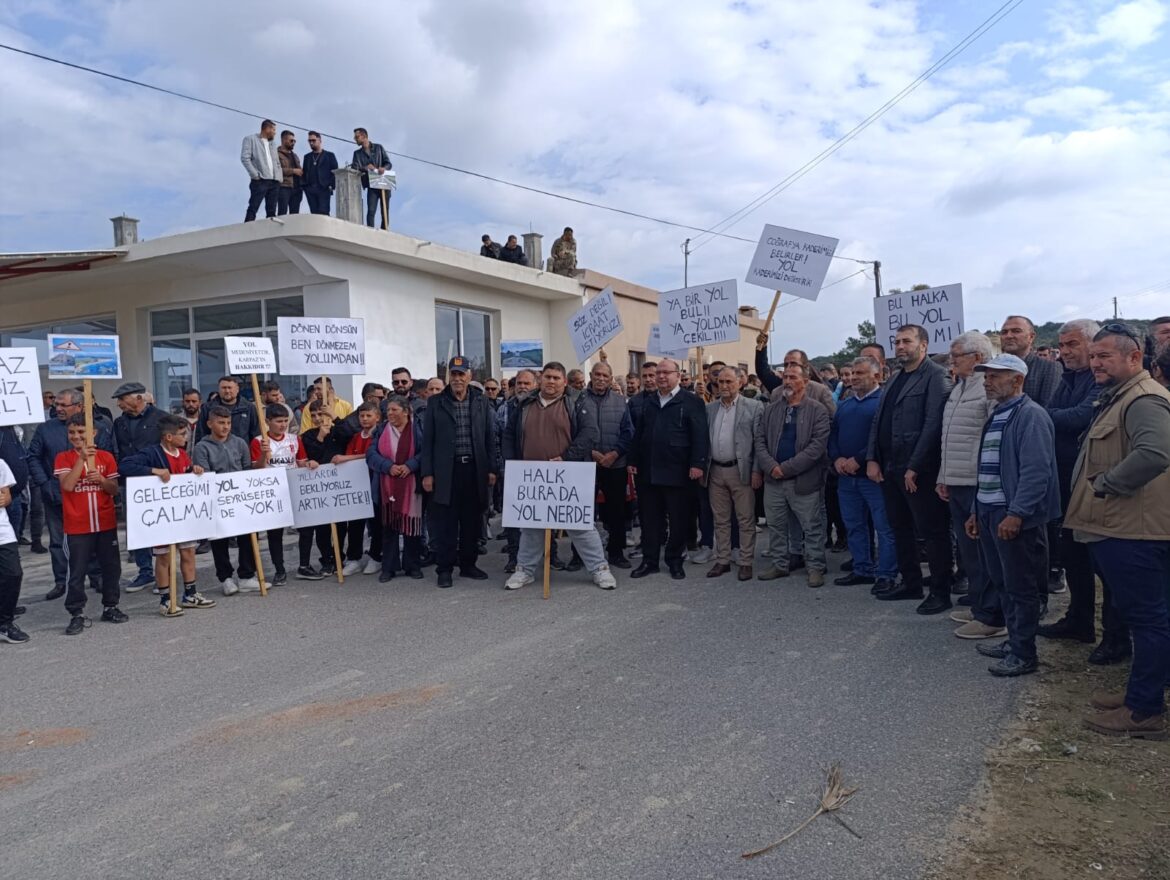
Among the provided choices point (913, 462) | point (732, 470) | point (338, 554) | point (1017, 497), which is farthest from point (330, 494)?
point (1017, 497)

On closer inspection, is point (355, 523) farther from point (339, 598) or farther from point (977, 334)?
point (977, 334)

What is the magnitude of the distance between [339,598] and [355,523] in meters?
1.41

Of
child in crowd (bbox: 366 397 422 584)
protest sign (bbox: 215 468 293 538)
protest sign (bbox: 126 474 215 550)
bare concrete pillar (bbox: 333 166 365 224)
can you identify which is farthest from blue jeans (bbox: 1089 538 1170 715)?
→ bare concrete pillar (bbox: 333 166 365 224)

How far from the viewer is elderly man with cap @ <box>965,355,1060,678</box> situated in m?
4.72

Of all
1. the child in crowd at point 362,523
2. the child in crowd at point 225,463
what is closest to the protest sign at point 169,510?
the child in crowd at point 225,463

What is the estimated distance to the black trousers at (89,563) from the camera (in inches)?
259

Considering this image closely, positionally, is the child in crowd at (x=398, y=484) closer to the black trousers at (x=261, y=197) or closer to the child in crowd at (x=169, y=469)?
the child in crowd at (x=169, y=469)

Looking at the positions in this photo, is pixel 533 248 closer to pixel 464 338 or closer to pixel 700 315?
pixel 464 338

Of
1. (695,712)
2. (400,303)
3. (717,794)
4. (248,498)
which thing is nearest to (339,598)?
(248,498)

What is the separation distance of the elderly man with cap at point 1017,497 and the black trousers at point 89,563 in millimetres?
6895

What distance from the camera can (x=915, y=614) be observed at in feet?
20.3

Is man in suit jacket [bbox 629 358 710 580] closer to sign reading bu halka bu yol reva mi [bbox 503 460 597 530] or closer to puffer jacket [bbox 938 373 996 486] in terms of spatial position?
sign reading bu halka bu yol reva mi [bbox 503 460 597 530]

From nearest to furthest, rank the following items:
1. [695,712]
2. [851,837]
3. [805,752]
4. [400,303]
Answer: [851,837], [805,752], [695,712], [400,303]

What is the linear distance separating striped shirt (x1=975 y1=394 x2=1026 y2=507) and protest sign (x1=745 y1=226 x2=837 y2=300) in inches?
161
